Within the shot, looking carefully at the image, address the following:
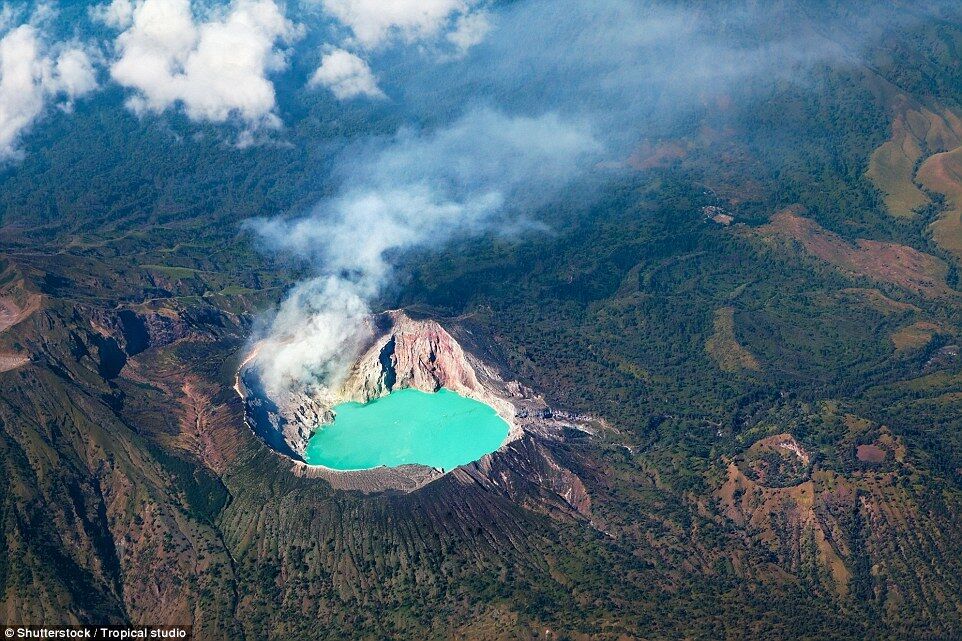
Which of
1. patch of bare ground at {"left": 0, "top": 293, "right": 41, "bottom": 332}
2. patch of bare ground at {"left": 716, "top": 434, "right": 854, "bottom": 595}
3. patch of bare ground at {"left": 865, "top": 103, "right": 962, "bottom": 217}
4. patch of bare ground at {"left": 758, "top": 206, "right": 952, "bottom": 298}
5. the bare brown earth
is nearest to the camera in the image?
patch of bare ground at {"left": 716, "top": 434, "right": 854, "bottom": 595}

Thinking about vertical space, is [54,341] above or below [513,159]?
above

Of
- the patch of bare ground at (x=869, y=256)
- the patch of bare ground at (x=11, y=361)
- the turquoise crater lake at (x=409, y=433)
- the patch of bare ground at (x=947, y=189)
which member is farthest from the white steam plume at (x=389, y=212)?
the patch of bare ground at (x=947, y=189)

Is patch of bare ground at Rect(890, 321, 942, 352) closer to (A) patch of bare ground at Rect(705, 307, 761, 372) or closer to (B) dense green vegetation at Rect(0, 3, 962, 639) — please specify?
(B) dense green vegetation at Rect(0, 3, 962, 639)

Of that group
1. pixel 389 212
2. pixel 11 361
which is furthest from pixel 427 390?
pixel 389 212

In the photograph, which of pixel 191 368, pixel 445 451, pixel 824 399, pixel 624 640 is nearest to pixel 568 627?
pixel 624 640

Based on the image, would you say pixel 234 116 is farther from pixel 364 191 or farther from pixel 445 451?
pixel 445 451

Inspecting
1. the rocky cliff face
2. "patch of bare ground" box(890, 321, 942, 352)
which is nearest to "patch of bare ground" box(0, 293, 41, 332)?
the rocky cliff face

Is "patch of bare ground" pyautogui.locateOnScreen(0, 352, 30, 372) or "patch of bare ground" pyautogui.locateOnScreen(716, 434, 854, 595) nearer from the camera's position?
"patch of bare ground" pyautogui.locateOnScreen(716, 434, 854, 595)
